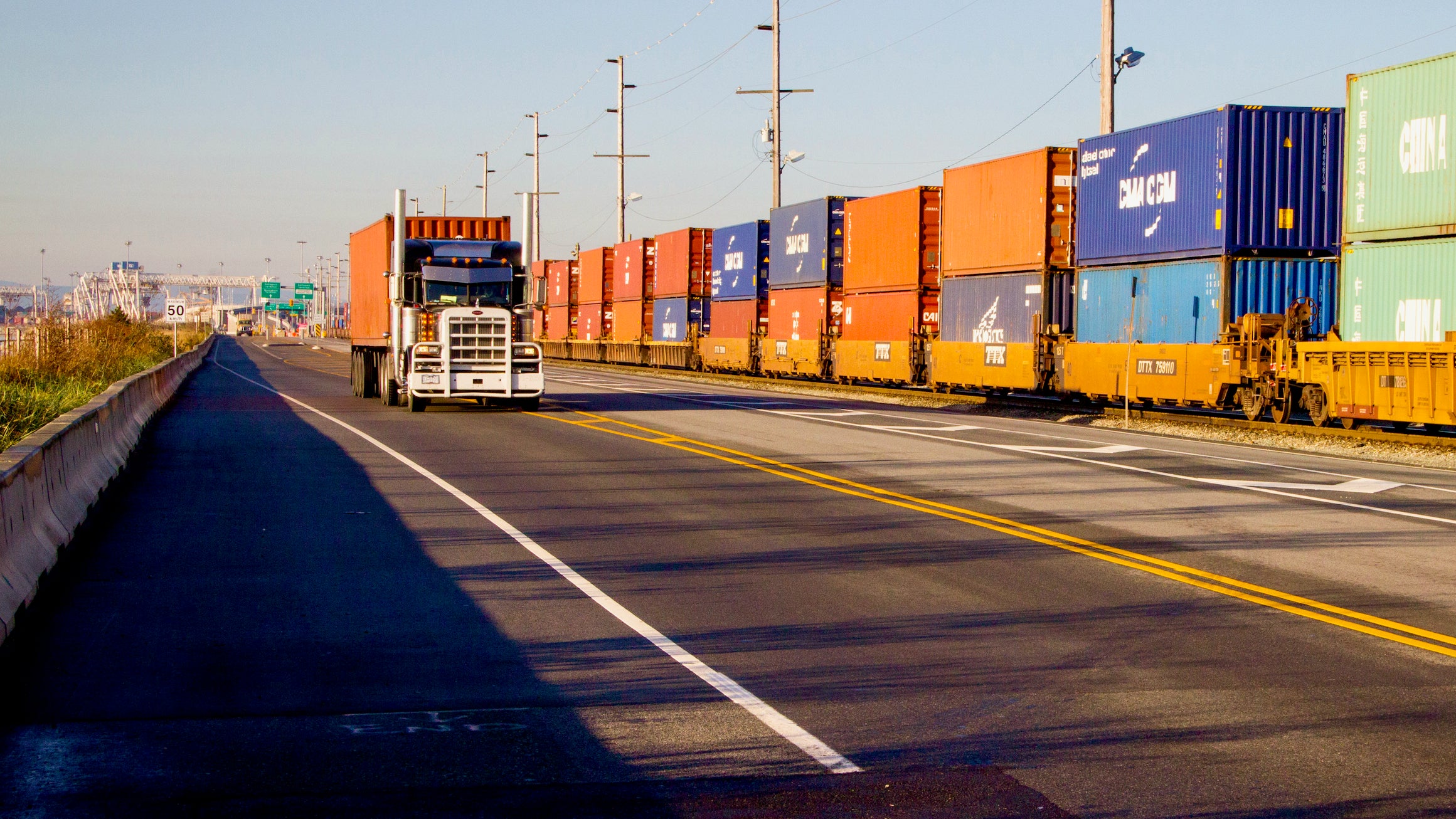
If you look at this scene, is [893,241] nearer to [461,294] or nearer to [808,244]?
[808,244]

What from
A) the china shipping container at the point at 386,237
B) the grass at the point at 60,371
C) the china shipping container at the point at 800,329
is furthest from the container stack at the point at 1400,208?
the china shipping container at the point at 800,329

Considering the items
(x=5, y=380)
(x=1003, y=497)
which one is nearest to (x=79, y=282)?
(x=5, y=380)

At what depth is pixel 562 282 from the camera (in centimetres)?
7212

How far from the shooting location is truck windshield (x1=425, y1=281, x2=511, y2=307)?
1008 inches

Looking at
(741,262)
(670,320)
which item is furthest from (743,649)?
(670,320)

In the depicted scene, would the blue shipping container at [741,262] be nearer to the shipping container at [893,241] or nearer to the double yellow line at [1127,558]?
the shipping container at [893,241]

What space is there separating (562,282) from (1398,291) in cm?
5524

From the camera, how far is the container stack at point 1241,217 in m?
23.5

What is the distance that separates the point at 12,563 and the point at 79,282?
204171 mm

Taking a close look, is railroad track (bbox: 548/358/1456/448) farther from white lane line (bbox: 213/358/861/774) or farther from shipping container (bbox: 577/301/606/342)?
white lane line (bbox: 213/358/861/774)

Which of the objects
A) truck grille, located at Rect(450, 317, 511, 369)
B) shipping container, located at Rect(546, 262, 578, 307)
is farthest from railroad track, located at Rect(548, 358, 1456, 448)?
shipping container, located at Rect(546, 262, 578, 307)

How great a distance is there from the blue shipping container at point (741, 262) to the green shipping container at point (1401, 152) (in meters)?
25.0

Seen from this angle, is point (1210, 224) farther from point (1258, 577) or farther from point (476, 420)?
point (1258, 577)

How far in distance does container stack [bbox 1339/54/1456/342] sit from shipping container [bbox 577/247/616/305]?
41731mm
